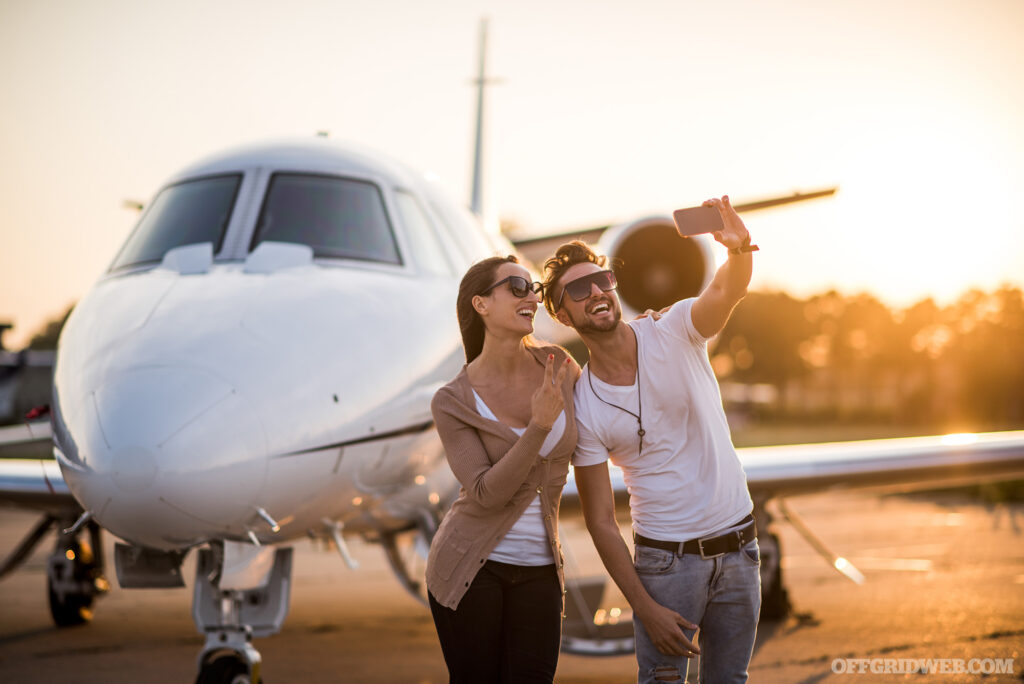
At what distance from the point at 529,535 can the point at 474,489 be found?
0.23 m

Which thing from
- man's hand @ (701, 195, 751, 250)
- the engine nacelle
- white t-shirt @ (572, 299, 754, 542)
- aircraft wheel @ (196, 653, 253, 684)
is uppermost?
man's hand @ (701, 195, 751, 250)

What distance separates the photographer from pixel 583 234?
32.3 ft

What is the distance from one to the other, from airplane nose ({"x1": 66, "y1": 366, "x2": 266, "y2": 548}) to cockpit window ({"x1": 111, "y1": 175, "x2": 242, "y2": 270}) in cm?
138

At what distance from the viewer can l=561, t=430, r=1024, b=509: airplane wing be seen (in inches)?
282

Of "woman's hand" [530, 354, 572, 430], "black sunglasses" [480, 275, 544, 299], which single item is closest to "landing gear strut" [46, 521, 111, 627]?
"black sunglasses" [480, 275, 544, 299]

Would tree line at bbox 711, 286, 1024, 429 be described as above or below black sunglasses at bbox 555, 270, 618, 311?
below

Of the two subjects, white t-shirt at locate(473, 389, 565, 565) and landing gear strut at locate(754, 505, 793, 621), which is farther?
landing gear strut at locate(754, 505, 793, 621)

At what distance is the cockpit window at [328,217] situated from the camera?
4879 mm

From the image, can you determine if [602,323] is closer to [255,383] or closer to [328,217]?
[255,383]

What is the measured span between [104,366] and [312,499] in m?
0.92

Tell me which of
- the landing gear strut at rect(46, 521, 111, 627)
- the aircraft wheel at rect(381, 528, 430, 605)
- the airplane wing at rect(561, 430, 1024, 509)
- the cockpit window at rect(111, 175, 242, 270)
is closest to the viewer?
the cockpit window at rect(111, 175, 242, 270)

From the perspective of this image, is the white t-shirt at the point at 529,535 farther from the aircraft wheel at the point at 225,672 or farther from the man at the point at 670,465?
the aircraft wheel at the point at 225,672

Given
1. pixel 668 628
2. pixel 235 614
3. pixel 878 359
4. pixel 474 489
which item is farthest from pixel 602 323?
pixel 878 359

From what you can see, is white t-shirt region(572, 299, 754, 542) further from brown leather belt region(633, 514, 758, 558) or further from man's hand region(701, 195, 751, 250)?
man's hand region(701, 195, 751, 250)
